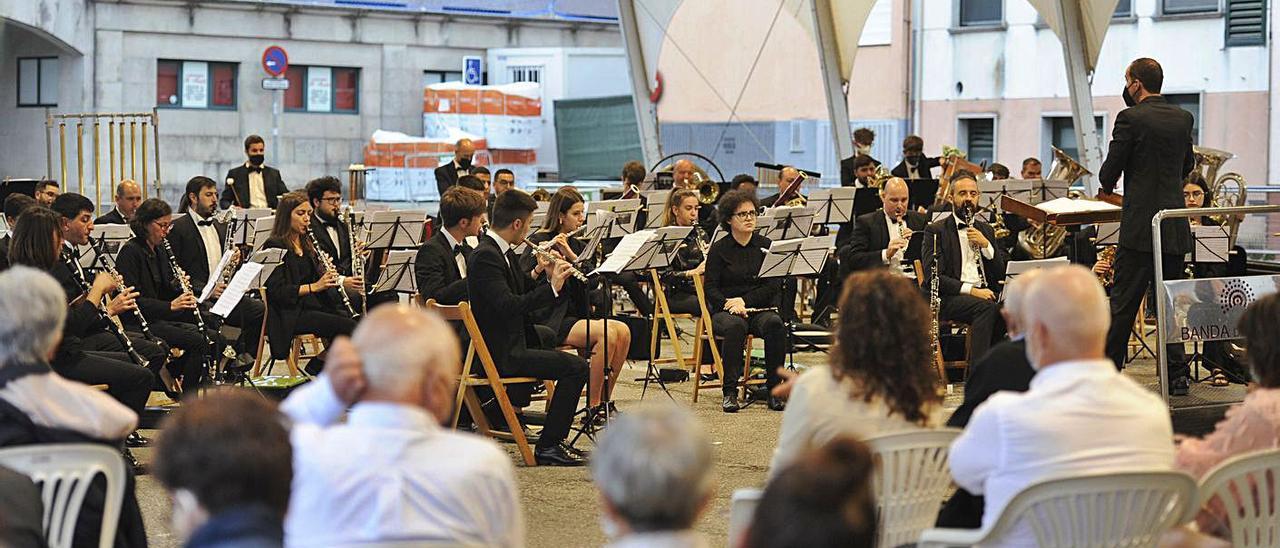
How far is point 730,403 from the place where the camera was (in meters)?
8.86

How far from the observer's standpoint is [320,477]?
126 inches

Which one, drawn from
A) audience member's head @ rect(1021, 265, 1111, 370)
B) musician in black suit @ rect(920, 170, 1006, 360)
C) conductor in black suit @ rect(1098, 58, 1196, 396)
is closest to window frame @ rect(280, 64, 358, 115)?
musician in black suit @ rect(920, 170, 1006, 360)

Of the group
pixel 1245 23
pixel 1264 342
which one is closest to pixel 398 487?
pixel 1264 342

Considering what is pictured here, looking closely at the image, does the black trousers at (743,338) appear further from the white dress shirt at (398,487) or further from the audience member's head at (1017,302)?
the white dress shirt at (398,487)

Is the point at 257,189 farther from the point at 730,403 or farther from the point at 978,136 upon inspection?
the point at 978,136

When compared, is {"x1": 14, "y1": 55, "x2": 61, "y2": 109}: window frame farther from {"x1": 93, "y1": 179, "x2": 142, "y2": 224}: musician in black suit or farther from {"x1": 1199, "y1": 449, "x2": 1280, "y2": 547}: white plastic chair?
{"x1": 1199, "y1": 449, "x2": 1280, "y2": 547}: white plastic chair

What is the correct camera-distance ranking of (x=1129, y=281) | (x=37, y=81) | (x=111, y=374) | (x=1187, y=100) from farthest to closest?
(x=37, y=81)
(x=1187, y=100)
(x=1129, y=281)
(x=111, y=374)

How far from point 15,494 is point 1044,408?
81.2 inches

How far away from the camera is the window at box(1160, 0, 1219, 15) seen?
60.9 ft

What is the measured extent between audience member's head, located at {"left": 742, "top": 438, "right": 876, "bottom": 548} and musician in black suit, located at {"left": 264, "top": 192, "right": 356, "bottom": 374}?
22.4 ft

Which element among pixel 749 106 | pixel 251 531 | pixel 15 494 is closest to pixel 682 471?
pixel 251 531

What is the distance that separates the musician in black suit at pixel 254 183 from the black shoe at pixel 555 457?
7295mm

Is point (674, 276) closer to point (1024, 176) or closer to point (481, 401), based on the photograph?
point (481, 401)

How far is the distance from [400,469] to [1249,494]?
71.4 inches
